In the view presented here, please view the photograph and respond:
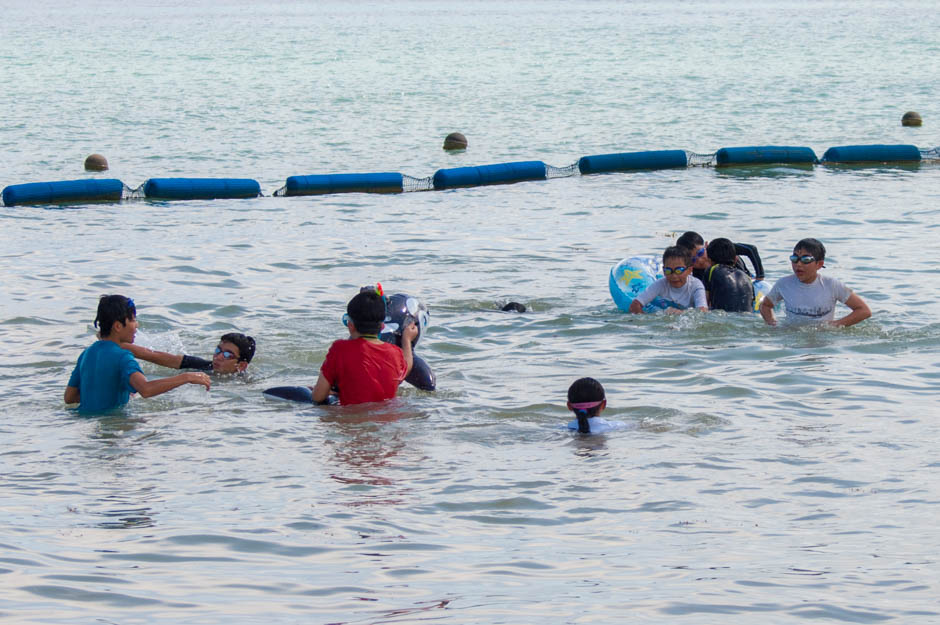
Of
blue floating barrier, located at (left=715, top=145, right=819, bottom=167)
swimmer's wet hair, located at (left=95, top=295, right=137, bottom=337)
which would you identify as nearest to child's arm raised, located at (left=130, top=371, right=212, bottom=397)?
swimmer's wet hair, located at (left=95, top=295, right=137, bottom=337)

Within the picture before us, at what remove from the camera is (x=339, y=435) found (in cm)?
931

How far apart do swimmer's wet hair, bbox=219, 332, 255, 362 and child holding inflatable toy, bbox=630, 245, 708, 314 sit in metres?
4.15

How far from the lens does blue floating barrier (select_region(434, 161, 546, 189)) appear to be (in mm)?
22969

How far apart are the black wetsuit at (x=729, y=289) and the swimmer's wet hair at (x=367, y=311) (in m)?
4.64

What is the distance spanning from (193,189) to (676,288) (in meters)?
11.7

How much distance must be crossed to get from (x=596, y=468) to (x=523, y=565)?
184cm

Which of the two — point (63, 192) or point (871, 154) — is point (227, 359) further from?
point (871, 154)

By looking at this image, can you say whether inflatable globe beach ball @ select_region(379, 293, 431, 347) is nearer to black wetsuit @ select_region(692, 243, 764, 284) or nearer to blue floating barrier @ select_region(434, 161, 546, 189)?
black wetsuit @ select_region(692, 243, 764, 284)

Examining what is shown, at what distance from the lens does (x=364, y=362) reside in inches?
369

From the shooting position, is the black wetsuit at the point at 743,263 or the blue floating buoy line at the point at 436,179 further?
the blue floating buoy line at the point at 436,179

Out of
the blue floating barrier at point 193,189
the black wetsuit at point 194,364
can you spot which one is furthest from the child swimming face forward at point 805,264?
the blue floating barrier at point 193,189

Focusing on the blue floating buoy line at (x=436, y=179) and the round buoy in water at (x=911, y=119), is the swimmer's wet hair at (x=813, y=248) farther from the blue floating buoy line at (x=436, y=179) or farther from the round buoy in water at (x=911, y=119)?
the round buoy in water at (x=911, y=119)

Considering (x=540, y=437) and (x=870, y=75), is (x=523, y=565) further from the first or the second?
(x=870, y=75)

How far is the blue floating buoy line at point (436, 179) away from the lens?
21.2 m
